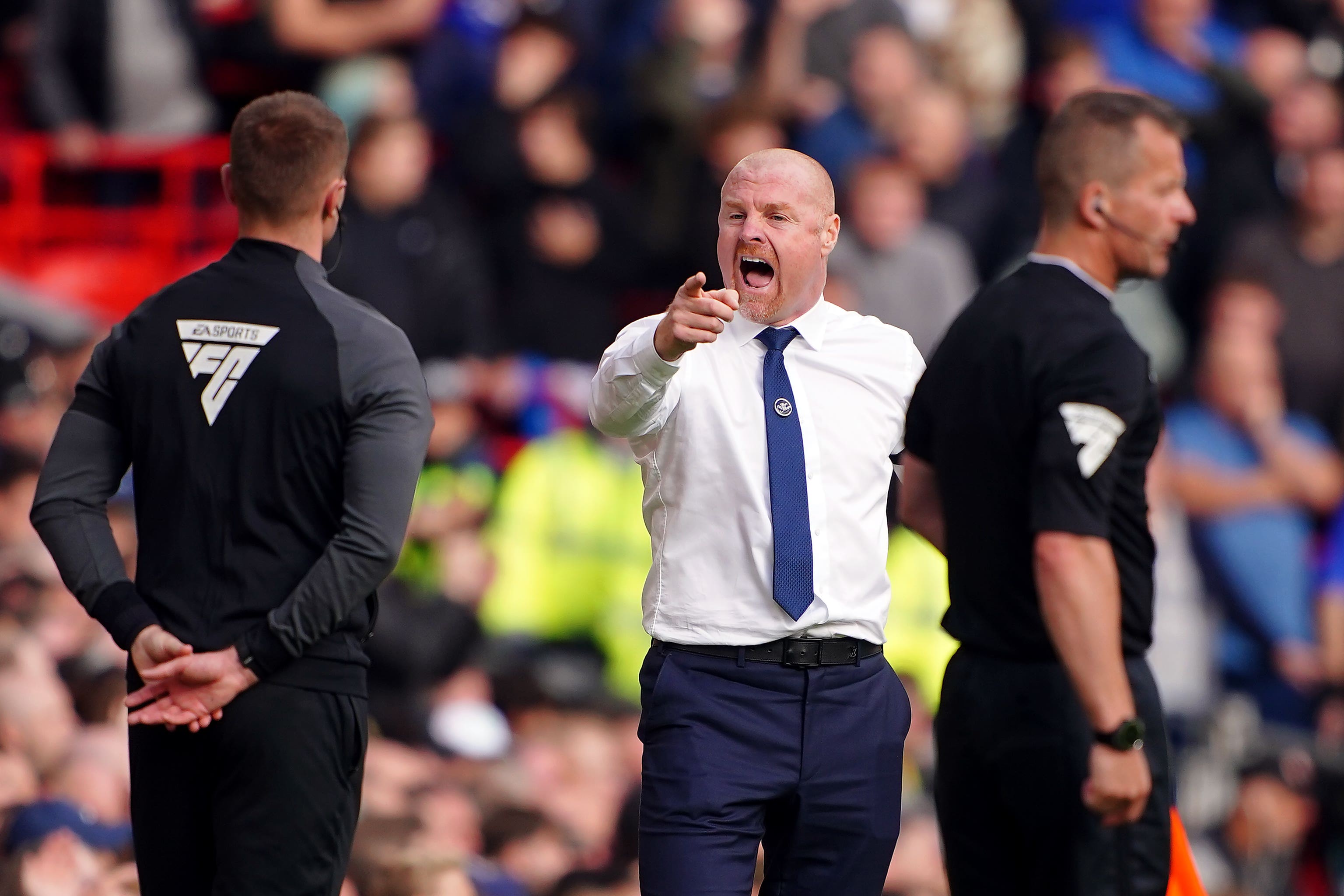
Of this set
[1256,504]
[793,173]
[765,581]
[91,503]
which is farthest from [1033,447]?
[1256,504]

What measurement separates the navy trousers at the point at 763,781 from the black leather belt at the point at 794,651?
1 centimetres

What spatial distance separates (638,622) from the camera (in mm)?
8141

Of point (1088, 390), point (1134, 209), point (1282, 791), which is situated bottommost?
point (1282, 791)

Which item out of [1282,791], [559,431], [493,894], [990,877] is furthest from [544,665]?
[990,877]

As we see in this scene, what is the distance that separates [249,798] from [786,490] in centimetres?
121

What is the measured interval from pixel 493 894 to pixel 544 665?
2229mm

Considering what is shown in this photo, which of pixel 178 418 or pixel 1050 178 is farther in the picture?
pixel 1050 178

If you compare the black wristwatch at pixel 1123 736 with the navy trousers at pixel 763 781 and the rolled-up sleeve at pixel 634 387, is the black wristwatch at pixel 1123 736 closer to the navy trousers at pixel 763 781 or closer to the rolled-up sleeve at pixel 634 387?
the navy trousers at pixel 763 781

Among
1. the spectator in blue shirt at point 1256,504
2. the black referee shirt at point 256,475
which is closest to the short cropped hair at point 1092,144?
the black referee shirt at point 256,475

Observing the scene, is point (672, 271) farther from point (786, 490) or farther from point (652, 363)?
point (652, 363)

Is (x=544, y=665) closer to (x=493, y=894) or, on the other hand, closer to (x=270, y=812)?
(x=493, y=894)

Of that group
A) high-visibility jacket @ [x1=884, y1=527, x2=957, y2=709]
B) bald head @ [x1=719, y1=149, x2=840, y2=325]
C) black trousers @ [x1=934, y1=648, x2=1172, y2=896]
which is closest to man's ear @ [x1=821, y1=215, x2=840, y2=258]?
bald head @ [x1=719, y1=149, x2=840, y2=325]

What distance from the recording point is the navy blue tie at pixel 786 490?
371cm

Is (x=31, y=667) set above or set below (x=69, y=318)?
below
